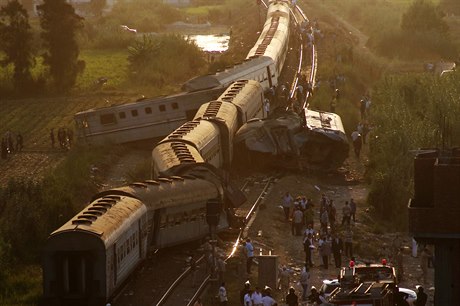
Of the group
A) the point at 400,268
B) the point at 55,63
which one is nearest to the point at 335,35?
the point at 55,63

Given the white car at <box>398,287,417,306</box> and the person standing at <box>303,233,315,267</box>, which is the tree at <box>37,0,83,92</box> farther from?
the white car at <box>398,287,417,306</box>

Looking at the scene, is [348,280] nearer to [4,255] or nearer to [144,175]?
[4,255]

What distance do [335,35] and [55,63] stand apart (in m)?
26.6

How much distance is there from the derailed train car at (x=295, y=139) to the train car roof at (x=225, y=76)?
5894mm

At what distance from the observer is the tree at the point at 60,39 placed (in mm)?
70562

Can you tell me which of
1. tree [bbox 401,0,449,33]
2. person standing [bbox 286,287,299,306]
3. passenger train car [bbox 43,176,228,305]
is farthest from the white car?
tree [bbox 401,0,449,33]

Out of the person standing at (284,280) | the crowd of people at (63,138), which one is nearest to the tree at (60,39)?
the crowd of people at (63,138)

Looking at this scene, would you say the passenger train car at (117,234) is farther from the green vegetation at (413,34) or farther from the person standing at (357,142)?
the green vegetation at (413,34)

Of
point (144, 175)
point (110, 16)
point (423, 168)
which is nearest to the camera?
point (423, 168)

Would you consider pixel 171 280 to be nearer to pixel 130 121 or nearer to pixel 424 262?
pixel 424 262

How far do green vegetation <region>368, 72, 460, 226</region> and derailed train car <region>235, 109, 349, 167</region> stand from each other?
163 centimetres

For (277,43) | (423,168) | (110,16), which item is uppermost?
(423,168)

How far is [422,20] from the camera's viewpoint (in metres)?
95.8

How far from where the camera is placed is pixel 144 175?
45219 mm
